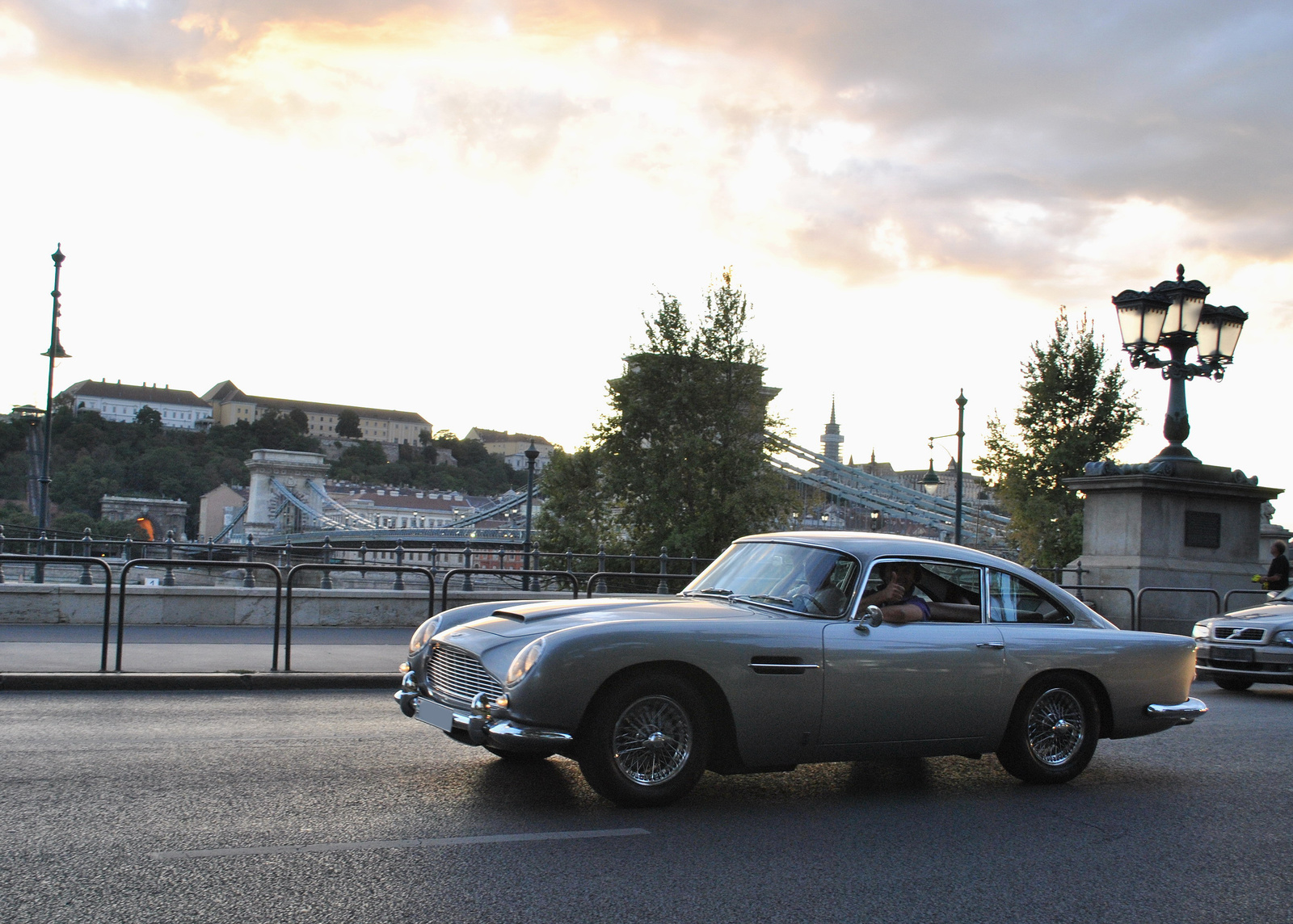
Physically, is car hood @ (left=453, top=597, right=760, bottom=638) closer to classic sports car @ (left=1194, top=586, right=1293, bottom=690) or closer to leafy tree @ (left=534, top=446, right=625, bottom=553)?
classic sports car @ (left=1194, top=586, right=1293, bottom=690)

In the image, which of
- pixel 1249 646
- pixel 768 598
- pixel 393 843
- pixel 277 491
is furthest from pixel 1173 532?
pixel 277 491

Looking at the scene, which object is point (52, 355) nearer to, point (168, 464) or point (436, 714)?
point (436, 714)

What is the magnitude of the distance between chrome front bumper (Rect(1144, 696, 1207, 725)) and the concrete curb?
6.02 meters

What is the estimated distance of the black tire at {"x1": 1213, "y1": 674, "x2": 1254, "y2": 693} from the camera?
1130 cm

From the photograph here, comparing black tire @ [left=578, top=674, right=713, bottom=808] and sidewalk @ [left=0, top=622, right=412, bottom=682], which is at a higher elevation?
black tire @ [left=578, top=674, right=713, bottom=808]

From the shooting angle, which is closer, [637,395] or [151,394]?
[637,395]

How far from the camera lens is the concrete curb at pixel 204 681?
346 inches

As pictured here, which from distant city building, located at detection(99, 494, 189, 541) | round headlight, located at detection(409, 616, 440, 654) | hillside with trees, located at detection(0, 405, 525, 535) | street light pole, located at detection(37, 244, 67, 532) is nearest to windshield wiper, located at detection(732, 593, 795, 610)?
round headlight, located at detection(409, 616, 440, 654)

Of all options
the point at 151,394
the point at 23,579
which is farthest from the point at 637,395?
the point at 151,394

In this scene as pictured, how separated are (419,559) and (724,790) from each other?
55.8m

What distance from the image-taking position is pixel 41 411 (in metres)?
22.3

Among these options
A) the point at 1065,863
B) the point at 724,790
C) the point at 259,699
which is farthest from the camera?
the point at 259,699

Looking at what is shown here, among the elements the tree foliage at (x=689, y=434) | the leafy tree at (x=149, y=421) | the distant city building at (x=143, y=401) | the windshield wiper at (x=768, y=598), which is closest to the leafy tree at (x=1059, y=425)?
the tree foliage at (x=689, y=434)

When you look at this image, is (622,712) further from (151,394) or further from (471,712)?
(151,394)
